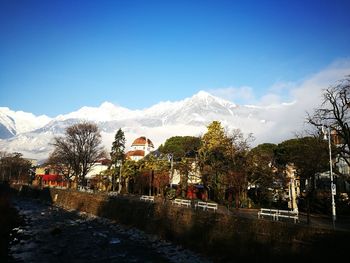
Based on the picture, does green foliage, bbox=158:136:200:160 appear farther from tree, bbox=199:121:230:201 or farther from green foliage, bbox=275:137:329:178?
green foliage, bbox=275:137:329:178

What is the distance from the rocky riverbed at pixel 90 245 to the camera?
953 inches

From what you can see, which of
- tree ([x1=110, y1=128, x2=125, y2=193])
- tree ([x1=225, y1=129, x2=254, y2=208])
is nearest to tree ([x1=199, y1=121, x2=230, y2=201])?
tree ([x1=225, y1=129, x2=254, y2=208])

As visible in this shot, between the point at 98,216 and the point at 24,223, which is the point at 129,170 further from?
the point at 24,223

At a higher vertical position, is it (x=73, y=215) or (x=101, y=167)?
(x=101, y=167)

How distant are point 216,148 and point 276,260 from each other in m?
33.3

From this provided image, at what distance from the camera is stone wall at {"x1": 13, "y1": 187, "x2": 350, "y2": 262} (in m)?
17.2

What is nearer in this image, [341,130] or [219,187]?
[341,130]

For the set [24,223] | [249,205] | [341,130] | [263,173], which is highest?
[341,130]

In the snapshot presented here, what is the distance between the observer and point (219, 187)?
48.0 meters

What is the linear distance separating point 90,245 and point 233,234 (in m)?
13.6

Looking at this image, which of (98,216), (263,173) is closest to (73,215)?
(98,216)

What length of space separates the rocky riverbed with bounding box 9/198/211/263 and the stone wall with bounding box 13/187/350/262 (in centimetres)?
128

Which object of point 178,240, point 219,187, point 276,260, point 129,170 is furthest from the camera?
point 129,170

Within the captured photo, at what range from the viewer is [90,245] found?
2859 centimetres
